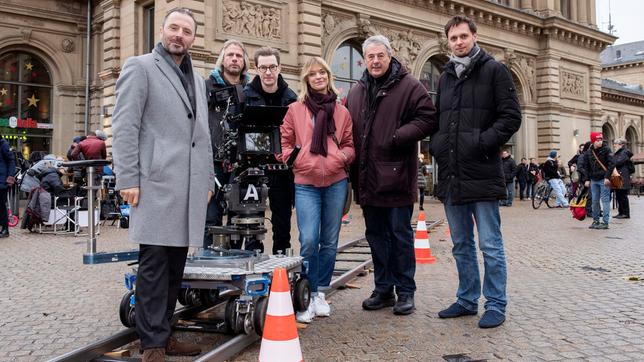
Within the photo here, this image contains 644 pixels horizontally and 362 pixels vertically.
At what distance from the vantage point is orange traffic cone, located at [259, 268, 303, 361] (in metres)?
3.20

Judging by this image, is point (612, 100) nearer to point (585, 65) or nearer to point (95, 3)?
point (585, 65)

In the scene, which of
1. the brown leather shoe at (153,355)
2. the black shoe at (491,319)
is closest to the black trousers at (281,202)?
the black shoe at (491,319)

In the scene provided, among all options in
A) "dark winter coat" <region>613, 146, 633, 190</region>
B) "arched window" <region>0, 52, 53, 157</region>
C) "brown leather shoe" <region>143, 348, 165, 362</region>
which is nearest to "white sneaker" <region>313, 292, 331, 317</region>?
"brown leather shoe" <region>143, 348, 165, 362</region>

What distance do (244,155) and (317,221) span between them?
81 centimetres

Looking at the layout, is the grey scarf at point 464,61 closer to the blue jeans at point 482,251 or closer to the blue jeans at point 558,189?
the blue jeans at point 482,251

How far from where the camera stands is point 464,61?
15.4 ft

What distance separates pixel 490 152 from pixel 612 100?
5019 centimetres

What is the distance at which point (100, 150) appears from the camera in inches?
533

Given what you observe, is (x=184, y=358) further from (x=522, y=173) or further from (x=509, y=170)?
(x=522, y=173)

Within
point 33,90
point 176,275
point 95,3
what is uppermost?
point 95,3

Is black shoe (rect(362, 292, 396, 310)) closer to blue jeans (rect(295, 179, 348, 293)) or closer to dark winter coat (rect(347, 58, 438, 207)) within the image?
blue jeans (rect(295, 179, 348, 293))

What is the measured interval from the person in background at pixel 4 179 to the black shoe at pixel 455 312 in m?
9.64

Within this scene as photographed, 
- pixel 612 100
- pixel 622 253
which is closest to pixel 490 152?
pixel 622 253

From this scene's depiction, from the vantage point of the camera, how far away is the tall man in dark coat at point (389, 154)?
15.8 ft
